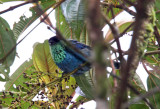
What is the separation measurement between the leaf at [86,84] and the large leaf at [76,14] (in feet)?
1.43

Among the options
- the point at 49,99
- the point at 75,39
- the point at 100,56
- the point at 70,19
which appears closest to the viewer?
the point at 100,56

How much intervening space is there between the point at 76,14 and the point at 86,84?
656 millimetres

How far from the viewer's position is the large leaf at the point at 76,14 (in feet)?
7.86

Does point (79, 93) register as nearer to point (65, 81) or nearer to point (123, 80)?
point (65, 81)

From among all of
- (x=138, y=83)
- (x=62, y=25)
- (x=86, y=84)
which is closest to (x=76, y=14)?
(x=62, y=25)

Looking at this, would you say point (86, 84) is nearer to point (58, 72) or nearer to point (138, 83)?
point (58, 72)

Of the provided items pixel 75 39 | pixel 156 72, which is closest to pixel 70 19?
pixel 75 39

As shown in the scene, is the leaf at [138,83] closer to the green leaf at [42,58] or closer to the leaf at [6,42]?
the green leaf at [42,58]

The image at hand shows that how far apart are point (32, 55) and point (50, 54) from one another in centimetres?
20

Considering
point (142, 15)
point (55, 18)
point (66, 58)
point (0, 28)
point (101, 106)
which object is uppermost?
point (55, 18)

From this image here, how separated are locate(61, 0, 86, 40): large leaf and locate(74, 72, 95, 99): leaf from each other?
44 centimetres

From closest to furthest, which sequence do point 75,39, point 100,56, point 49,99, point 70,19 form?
point 100,56, point 49,99, point 70,19, point 75,39

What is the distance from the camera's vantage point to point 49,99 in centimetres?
213

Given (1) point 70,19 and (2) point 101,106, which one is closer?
(2) point 101,106
